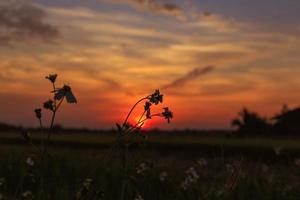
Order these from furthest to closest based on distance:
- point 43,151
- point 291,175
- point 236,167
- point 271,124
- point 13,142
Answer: point 271,124, point 13,142, point 291,175, point 43,151, point 236,167

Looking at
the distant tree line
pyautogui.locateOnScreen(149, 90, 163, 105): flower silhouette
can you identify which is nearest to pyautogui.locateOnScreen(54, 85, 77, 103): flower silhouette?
pyautogui.locateOnScreen(149, 90, 163, 105): flower silhouette

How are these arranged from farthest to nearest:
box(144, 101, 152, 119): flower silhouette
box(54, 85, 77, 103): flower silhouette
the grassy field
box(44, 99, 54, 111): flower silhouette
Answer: the grassy field
box(144, 101, 152, 119): flower silhouette
box(44, 99, 54, 111): flower silhouette
box(54, 85, 77, 103): flower silhouette

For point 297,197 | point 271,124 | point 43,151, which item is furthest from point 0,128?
point 43,151

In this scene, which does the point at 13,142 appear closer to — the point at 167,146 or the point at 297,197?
the point at 167,146

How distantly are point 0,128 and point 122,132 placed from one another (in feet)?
129

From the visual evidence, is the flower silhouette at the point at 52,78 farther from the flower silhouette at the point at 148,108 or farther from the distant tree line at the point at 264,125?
the distant tree line at the point at 264,125

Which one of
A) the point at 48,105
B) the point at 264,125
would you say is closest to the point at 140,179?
the point at 48,105

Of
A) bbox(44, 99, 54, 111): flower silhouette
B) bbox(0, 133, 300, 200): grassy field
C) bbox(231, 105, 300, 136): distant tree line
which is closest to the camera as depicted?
bbox(44, 99, 54, 111): flower silhouette

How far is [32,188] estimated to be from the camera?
10422 mm

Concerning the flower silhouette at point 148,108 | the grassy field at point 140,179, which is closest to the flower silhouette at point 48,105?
the grassy field at point 140,179

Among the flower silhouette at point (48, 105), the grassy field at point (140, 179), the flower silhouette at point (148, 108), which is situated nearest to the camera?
the flower silhouette at point (48, 105)

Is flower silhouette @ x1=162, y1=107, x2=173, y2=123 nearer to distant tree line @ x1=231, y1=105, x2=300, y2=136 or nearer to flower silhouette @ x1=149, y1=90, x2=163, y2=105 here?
flower silhouette @ x1=149, y1=90, x2=163, y2=105

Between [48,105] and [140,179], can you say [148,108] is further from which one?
[140,179]

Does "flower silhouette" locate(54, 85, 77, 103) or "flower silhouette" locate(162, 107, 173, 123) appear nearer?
"flower silhouette" locate(54, 85, 77, 103)
